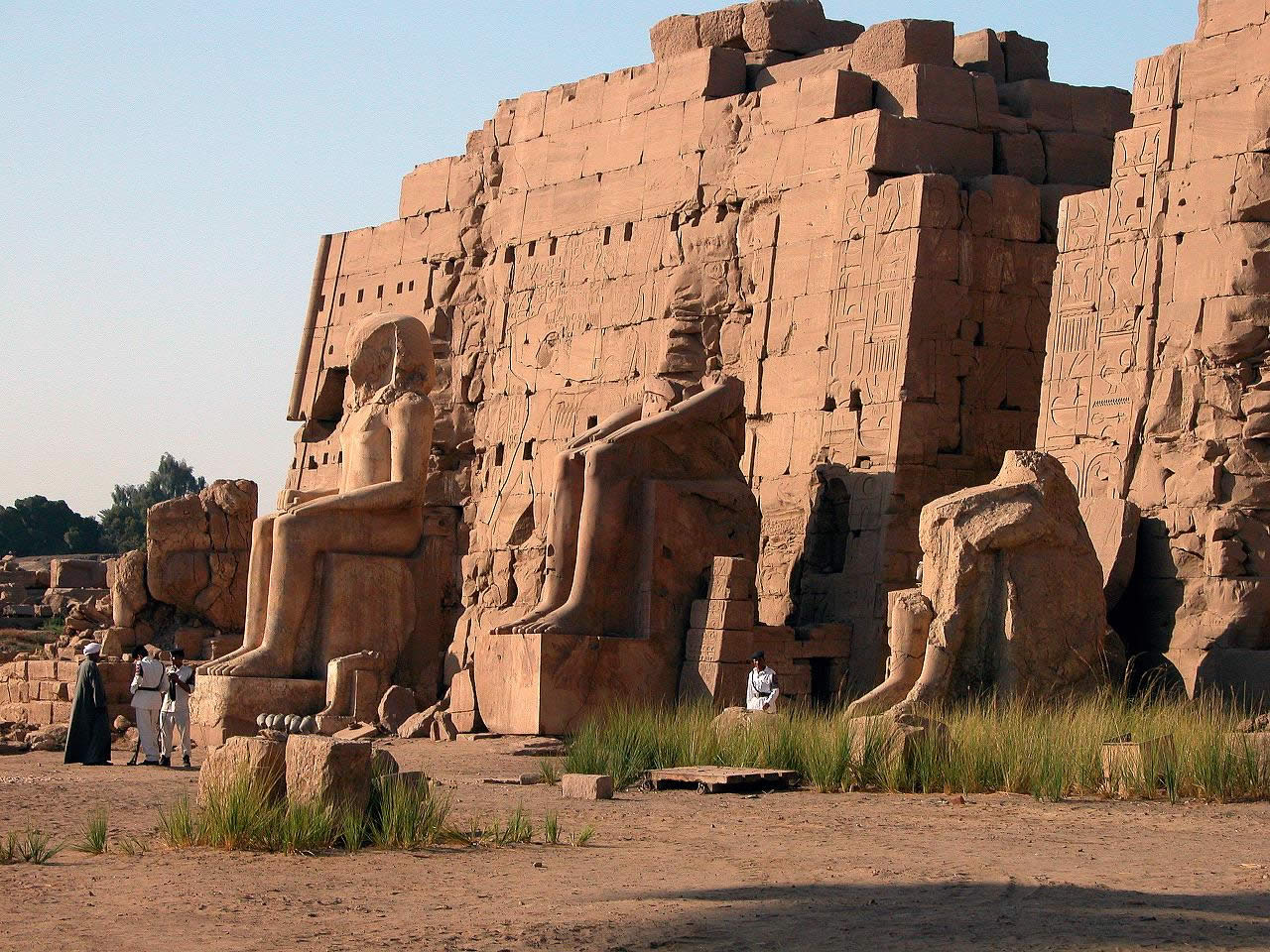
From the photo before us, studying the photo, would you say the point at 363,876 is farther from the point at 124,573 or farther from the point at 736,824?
the point at 124,573

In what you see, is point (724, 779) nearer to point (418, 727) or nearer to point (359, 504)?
point (418, 727)

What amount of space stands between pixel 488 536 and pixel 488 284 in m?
2.23

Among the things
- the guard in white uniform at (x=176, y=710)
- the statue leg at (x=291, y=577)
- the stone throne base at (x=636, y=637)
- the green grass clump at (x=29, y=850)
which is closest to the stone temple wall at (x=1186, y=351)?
the stone throne base at (x=636, y=637)

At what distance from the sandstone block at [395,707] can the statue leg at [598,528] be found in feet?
4.34

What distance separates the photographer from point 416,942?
18.6ft

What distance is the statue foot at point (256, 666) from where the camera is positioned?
13.4 m

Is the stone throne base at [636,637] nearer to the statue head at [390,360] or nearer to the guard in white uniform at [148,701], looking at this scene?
the guard in white uniform at [148,701]

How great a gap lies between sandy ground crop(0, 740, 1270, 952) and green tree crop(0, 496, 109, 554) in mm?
40767

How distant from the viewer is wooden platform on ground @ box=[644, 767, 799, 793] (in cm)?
Answer: 927

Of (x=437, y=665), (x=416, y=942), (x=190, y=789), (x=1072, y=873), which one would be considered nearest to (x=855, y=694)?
(x=437, y=665)

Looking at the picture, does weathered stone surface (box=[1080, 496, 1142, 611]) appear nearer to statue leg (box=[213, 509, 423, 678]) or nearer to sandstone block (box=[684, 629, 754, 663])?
sandstone block (box=[684, 629, 754, 663])

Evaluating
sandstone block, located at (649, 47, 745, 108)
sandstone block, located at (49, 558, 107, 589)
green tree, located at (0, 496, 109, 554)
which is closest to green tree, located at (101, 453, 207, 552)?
green tree, located at (0, 496, 109, 554)

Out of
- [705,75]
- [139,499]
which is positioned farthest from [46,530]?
[705,75]

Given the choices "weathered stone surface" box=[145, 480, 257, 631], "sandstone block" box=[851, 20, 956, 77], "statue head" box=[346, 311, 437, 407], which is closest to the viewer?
"statue head" box=[346, 311, 437, 407]
